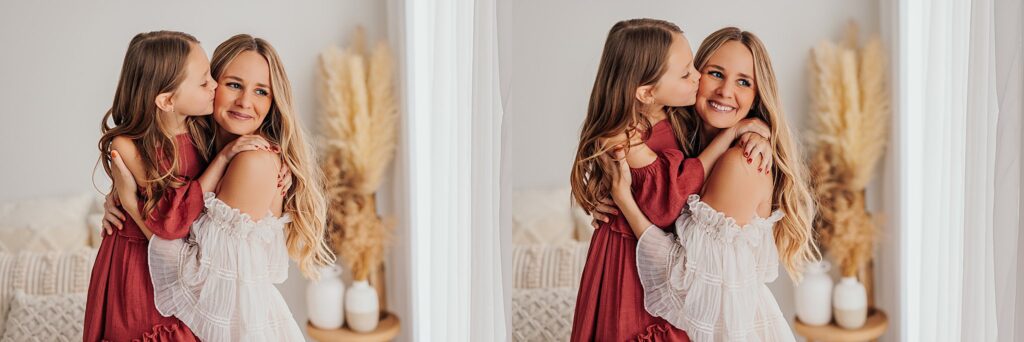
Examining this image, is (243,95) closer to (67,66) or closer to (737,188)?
(67,66)

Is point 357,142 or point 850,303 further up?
point 357,142

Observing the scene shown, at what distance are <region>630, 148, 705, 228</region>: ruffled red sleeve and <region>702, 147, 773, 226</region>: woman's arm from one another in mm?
34

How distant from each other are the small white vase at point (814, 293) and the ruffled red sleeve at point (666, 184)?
30cm

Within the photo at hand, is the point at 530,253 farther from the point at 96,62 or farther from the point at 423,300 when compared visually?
the point at 96,62

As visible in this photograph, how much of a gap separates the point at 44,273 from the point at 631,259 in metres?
1.22

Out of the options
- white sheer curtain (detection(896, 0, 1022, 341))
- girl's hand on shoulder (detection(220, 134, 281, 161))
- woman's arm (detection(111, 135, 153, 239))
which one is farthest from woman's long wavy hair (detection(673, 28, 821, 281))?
woman's arm (detection(111, 135, 153, 239))

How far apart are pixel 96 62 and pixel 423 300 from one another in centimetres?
85

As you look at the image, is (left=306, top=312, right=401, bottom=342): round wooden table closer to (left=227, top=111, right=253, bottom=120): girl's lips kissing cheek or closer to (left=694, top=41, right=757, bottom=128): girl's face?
(left=227, top=111, right=253, bottom=120): girl's lips kissing cheek

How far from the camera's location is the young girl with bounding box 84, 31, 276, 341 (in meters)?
1.82

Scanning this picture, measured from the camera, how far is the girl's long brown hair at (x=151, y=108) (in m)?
1.82

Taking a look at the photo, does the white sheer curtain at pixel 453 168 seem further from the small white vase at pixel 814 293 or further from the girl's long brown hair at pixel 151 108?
the small white vase at pixel 814 293

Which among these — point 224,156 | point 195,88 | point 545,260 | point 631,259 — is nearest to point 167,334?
point 224,156

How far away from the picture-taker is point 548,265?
195 centimetres

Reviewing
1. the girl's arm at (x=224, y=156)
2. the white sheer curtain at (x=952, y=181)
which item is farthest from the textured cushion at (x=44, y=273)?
the white sheer curtain at (x=952, y=181)
